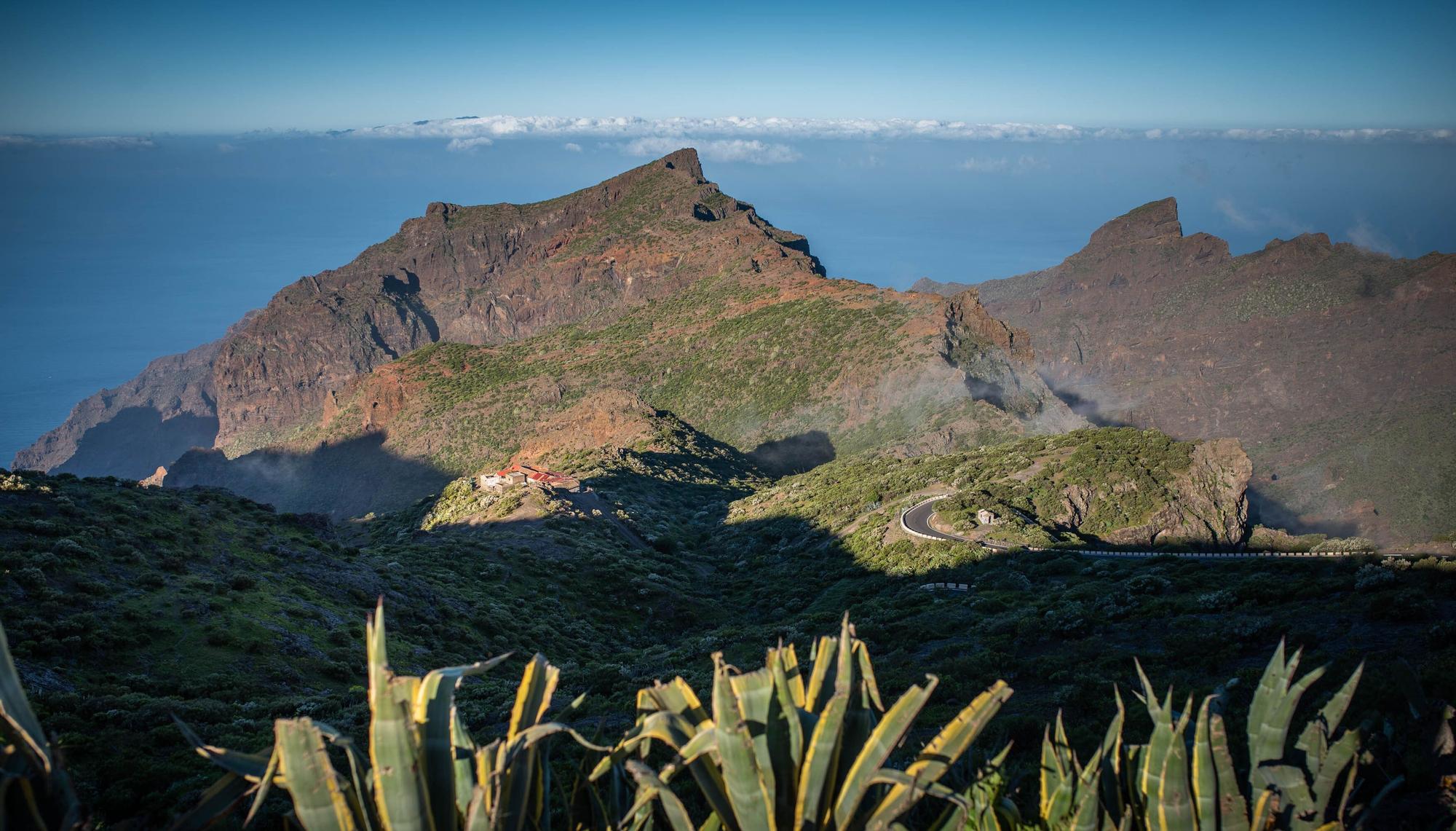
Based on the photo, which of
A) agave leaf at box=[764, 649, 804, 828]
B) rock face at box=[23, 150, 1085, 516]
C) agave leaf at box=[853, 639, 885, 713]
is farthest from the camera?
rock face at box=[23, 150, 1085, 516]

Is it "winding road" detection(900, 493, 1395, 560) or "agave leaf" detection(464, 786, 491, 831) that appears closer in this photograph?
"agave leaf" detection(464, 786, 491, 831)

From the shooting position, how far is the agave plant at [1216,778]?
4379 mm

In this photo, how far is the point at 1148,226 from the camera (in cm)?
15325

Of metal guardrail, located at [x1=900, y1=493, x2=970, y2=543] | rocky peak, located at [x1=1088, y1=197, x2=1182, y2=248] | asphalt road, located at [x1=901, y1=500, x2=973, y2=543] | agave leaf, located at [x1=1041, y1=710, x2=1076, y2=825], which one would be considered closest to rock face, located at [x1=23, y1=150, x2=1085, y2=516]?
metal guardrail, located at [x1=900, y1=493, x2=970, y2=543]

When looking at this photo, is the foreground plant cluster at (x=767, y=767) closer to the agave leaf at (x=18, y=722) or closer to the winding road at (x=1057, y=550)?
the agave leaf at (x=18, y=722)

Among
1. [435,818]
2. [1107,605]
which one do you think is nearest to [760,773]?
[435,818]

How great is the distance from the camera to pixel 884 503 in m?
36.2

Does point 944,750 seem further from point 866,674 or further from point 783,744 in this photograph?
point 783,744

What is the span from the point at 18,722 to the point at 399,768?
5.30 ft

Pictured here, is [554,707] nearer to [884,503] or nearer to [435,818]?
[435,818]

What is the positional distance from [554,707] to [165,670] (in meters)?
6.49

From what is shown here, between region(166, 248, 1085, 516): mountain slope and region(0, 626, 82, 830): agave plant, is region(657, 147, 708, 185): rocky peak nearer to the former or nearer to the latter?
region(166, 248, 1085, 516): mountain slope

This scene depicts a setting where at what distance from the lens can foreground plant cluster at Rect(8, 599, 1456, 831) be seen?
3861mm

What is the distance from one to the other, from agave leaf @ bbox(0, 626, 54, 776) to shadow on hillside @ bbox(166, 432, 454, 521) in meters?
66.7
